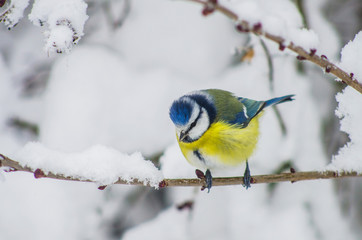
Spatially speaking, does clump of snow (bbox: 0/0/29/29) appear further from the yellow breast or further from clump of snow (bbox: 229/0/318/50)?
the yellow breast

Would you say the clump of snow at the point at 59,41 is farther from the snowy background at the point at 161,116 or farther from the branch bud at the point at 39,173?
the snowy background at the point at 161,116

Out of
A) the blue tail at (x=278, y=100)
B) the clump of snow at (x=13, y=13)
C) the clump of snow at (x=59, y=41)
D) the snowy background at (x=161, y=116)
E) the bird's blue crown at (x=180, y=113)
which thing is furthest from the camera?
the snowy background at (x=161, y=116)

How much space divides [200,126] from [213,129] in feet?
0.25

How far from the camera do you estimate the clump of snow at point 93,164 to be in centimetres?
129

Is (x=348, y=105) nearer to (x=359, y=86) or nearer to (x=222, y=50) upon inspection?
(x=359, y=86)

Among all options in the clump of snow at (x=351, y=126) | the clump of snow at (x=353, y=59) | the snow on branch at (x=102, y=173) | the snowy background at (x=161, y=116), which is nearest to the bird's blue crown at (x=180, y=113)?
the snowy background at (x=161, y=116)

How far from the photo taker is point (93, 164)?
1383 millimetres

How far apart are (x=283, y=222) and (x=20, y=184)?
1.79 m

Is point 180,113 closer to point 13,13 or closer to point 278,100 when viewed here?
point 278,100

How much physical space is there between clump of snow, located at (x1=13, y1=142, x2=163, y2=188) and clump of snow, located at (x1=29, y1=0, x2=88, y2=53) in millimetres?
352

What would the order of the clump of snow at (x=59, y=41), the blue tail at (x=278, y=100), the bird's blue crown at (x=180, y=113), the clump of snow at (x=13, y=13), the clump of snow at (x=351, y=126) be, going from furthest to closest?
the blue tail at (x=278, y=100) < the bird's blue crown at (x=180, y=113) < the clump of snow at (x=351, y=126) < the clump of snow at (x=13, y=13) < the clump of snow at (x=59, y=41)

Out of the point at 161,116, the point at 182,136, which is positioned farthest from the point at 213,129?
the point at 161,116

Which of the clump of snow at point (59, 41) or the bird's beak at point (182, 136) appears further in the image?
the bird's beak at point (182, 136)

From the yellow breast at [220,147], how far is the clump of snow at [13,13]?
1143 mm
